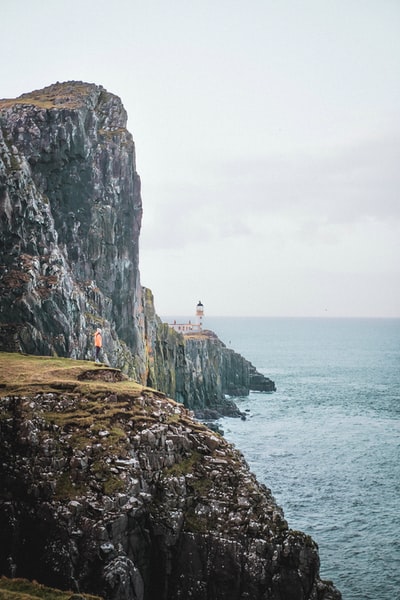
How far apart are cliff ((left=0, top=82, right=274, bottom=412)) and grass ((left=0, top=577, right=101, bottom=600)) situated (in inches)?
1093

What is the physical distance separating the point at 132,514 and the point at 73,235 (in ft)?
171

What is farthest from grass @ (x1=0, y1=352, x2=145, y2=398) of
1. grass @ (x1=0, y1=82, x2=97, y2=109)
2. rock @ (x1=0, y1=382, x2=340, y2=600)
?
grass @ (x1=0, y1=82, x2=97, y2=109)

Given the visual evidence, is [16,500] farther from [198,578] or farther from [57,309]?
[57,309]

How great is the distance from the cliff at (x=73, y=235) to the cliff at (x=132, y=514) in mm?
21236

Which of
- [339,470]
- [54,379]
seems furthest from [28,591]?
[339,470]

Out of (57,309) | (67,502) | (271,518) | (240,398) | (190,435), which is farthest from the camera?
(240,398)

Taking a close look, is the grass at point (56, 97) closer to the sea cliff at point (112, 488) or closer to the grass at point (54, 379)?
the sea cliff at point (112, 488)

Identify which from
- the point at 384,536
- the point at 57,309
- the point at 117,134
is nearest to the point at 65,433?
the point at 57,309

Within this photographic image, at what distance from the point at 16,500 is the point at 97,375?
13.1 metres

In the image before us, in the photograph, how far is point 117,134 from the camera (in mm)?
93812

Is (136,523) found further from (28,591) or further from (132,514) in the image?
(28,591)

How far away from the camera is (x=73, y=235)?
82.8 metres

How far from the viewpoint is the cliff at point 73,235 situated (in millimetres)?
62562

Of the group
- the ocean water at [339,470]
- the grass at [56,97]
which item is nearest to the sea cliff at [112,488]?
the ocean water at [339,470]
